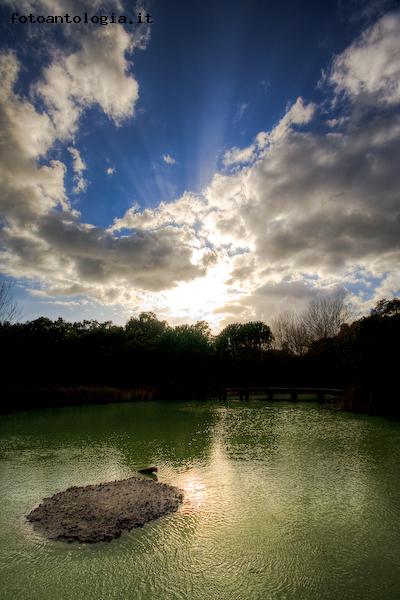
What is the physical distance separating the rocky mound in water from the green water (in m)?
0.14

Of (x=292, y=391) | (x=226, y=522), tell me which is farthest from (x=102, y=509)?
(x=292, y=391)

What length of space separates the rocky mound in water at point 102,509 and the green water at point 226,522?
136 mm

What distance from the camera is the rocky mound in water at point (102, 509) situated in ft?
12.6

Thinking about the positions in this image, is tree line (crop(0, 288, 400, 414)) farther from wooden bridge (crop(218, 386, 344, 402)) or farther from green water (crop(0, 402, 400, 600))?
green water (crop(0, 402, 400, 600))

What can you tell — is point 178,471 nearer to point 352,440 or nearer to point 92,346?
point 352,440

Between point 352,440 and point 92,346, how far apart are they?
61.7 ft

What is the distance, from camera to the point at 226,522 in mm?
4117

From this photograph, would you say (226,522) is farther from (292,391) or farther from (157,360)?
(157,360)

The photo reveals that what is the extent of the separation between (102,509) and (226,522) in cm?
148

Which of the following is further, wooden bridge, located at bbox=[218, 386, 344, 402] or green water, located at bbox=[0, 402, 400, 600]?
wooden bridge, located at bbox=[218, 386, 344, 402]

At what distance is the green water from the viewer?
295 cm

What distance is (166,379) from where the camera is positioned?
25.0m

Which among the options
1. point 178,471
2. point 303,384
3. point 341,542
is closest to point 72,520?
point 178,471

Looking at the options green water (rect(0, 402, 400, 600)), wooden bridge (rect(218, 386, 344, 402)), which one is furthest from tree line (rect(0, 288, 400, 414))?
green water (rect(0, 402, 400, 600))
